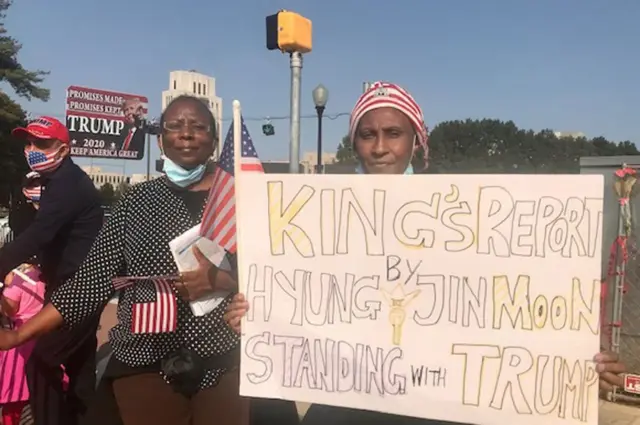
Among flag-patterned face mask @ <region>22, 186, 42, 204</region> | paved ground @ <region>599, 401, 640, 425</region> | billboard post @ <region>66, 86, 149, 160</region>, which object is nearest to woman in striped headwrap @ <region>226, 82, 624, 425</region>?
flag-patterned face mask @ <region>22, 186, 42, 204</region>

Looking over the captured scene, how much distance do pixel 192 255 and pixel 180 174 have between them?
1.30 ft

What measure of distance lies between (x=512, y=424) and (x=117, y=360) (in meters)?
1.59

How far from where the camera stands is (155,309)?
104 inches

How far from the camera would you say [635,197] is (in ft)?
17.8

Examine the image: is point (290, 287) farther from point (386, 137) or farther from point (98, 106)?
point (98, 106)

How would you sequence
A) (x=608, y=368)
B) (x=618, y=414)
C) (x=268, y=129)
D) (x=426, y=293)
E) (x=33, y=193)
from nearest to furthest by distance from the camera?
(x=608, y=368), (x=426, y=293), (x=33, y=193), (x=618, y=414), (x=268, y=129)

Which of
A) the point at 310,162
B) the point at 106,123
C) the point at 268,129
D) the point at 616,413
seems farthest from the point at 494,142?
the point at 616,413

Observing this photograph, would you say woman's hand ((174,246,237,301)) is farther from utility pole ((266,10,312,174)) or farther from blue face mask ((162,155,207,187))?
utility pole ((266,10,312,174))

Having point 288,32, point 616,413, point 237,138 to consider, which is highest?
point 288,32

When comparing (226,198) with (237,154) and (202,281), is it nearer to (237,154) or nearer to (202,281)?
(237,154)

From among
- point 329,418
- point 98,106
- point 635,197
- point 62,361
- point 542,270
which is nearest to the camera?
point 542,270

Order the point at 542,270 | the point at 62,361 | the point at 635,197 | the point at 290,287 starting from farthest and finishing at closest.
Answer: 1. the point at 635,197
2. the point at 62,361
3. the point at 290,287
4. the point at 542,270

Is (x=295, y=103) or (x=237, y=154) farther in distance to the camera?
(x=295, y=103)

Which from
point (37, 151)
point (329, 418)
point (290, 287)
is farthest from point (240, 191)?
point (37, 151)
